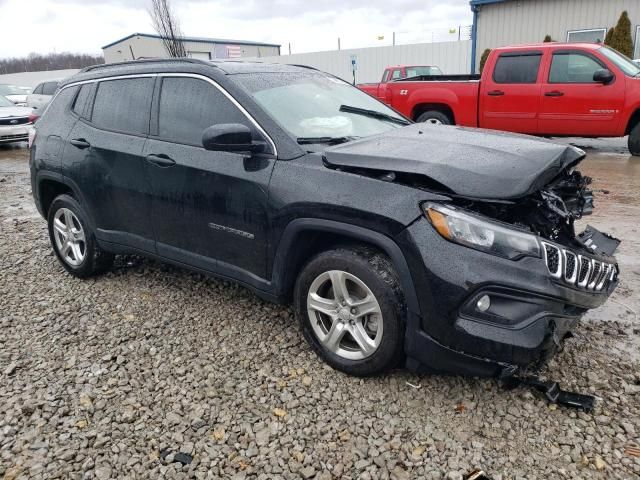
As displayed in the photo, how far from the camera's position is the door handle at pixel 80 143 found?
4005 millimetres

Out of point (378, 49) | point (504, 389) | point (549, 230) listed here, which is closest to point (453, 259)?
point (549, 230)

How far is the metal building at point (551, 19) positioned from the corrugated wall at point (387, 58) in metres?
4.58

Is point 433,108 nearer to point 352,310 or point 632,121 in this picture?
point 632,121

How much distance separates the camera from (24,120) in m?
13.4

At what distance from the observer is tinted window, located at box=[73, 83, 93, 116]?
4.19m

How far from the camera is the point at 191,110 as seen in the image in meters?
3.45

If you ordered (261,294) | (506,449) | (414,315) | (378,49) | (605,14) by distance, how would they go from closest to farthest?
(506,449) → (414,315) → (261,294) → (605,14) → (378,49)

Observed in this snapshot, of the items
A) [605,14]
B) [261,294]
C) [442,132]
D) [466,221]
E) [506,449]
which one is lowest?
[506,449]

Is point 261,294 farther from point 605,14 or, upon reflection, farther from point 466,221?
point 605,14

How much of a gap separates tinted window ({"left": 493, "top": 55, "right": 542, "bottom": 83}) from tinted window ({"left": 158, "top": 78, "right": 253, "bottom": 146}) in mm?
7486

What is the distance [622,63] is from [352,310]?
8.47 metres

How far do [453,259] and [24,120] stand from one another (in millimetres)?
14206

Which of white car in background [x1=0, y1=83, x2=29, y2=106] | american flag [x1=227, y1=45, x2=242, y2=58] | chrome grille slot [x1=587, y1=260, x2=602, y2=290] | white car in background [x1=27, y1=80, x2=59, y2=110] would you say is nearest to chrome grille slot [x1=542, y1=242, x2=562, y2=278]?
chrome grille slot [x1=587, y1=260, x2=602, y2=290]

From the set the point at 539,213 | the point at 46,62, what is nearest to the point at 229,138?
the point at 539,213
